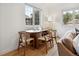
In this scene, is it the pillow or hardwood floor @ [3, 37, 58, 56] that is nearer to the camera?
the pillow

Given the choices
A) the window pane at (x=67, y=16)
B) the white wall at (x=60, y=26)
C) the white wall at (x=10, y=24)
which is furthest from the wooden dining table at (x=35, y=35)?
the window pane at (x=67, y=16)

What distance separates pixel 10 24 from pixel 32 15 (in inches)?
17.1

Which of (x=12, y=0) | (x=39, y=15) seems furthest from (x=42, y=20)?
(x=12, y=0)

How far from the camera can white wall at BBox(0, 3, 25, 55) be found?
1.89 metres

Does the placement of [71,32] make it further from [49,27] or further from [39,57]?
[39,57]

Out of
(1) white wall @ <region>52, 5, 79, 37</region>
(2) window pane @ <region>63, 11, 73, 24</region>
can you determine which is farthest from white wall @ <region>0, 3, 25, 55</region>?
(2) window pane @ <region>63, 11, 73, 24</region>

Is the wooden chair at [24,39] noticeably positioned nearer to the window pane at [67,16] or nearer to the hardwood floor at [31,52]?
the hardwood floor at [31,52]

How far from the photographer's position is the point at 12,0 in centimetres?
191

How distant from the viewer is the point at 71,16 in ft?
6.46

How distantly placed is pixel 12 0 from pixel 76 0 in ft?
3.77

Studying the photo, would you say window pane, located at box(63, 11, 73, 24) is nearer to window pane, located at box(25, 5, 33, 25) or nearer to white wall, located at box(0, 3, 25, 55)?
window pane, located at box(25, 5, 33, 25)

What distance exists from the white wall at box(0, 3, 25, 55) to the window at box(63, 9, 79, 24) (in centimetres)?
79

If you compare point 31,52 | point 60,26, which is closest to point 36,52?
point 31,52

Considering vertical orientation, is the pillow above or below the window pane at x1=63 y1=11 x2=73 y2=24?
below
